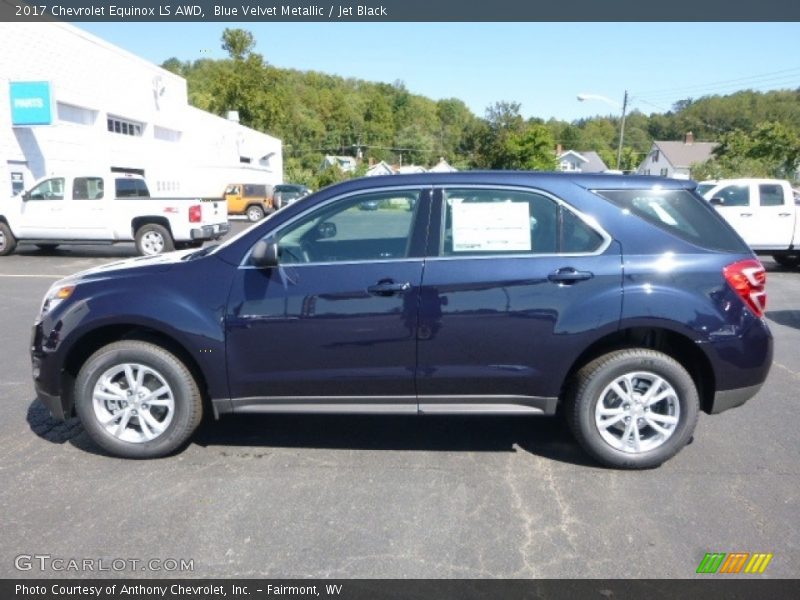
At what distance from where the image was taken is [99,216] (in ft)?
44.9

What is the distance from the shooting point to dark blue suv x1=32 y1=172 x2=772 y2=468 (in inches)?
145

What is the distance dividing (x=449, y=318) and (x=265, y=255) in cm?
117

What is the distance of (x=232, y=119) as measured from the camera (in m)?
45.2

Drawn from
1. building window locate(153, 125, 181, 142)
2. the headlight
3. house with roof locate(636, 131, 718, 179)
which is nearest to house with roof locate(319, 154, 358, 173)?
building window locate(153, 125, 181, 142)

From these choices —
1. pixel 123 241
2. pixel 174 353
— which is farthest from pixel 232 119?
pixel 174 353

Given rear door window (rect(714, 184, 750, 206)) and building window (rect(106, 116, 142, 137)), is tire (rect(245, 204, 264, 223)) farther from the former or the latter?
rear door window (rect(714, 184, 750, 206))

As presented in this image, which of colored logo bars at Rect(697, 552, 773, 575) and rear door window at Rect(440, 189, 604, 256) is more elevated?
rear door window at Rect(440, 189, 604, 256)

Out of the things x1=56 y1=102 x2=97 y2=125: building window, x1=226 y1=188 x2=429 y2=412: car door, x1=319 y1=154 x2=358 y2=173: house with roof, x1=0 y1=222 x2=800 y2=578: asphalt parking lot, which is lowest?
x1=0 y1=222 x2=800 y2=578: asphalt parking lot

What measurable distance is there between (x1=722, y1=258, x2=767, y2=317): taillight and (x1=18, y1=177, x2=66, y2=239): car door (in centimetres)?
1402

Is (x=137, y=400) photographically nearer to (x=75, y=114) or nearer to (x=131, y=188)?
(x=131, y=188)

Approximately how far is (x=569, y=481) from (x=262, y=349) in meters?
2.06

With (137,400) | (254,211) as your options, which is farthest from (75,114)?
(137,400)

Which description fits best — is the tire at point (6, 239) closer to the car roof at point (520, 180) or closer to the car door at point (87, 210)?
the car door at point (87, 210)
